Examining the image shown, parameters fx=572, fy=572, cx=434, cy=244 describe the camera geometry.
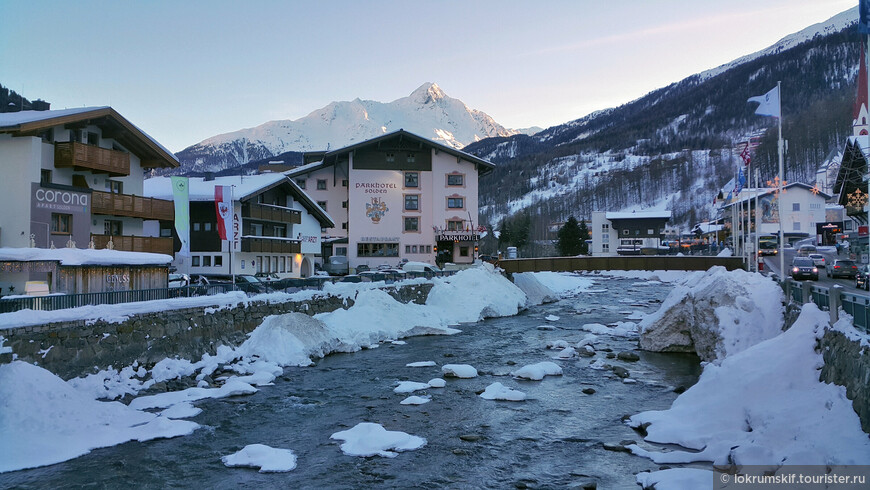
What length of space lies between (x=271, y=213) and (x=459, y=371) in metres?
31.8

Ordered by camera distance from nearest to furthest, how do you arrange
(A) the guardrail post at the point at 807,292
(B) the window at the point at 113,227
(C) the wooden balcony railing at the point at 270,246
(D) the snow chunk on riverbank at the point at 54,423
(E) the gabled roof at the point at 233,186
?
(D) the snow chunk on riverbank at the point at 54,423 < (A) the guardrail post at the point at 807,292 < (B) the window at the point at 113,227 < (E) the gabled roof at the point at 233,186 < (C) the wooden balcony railing at the point at 270,246

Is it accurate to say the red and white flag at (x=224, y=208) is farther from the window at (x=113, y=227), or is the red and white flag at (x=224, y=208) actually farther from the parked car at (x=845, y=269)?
the parked car at (x=845, y=269)

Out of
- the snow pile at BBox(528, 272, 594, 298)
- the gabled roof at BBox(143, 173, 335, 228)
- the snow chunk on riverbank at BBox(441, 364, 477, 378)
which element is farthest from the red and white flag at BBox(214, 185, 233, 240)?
the snow pile at BBox(528, 272, 594, 298)

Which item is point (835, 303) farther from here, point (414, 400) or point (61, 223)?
point (61, 223)

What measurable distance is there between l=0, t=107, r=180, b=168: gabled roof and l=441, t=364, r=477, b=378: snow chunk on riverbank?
2372cm

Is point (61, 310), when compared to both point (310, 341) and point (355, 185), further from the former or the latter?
point (355, 185)

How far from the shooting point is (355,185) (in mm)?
74000

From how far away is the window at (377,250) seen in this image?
73750mm

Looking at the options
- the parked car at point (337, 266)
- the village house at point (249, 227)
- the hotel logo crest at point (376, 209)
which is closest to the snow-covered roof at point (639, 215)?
the hotel logo crest at point (376, 209)

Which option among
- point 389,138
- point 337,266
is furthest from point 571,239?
point 337,266

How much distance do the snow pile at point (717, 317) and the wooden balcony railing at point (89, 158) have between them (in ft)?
97.8

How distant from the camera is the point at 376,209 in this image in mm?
73688

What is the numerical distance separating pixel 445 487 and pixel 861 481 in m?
6.57

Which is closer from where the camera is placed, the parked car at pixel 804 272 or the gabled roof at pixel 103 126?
the gabled roof at pixel 103 126
